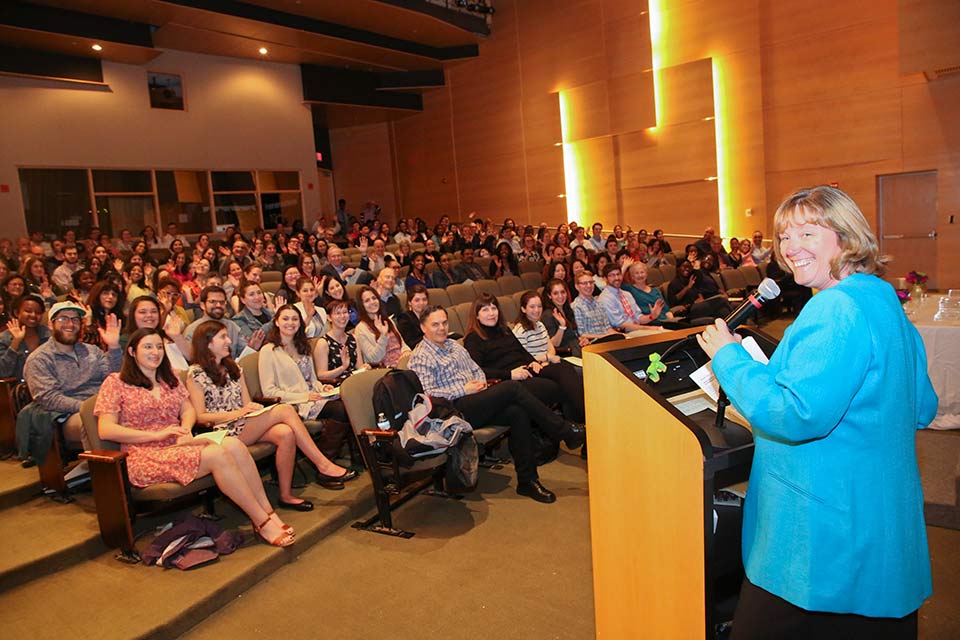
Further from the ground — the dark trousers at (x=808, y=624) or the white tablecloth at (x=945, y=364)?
the dark trousers at (x=808, y=624)

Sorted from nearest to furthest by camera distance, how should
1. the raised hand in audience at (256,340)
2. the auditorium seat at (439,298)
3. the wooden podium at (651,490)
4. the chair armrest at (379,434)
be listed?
the wooden podium at (651,490) → the chair armrest at (379,434) → the raised hand in audience at (256,340) → the auditorium seat at (439,298)

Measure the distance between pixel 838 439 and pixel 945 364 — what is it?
12.3ft

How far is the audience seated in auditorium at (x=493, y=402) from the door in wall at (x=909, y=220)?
8.40m

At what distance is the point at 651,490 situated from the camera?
154 cm

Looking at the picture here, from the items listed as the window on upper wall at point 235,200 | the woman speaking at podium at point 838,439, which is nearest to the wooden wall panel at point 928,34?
the woman speaking at podium at point 838,439

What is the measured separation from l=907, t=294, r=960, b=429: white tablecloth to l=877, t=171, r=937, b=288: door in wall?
21.6 ft

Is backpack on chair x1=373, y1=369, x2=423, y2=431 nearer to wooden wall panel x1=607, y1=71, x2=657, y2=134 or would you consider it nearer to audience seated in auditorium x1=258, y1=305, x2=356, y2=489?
audience seated in auditorium x1=258, y1=305, x2=356, y2=489

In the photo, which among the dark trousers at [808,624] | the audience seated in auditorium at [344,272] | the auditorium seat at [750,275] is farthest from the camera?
the auditorium seat at [750,275]

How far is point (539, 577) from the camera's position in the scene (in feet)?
9.44

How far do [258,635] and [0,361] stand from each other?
280 centimetres

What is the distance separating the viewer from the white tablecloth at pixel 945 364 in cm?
417

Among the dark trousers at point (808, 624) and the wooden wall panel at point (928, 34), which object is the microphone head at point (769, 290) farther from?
the wooden wall panel at point (928, 34)

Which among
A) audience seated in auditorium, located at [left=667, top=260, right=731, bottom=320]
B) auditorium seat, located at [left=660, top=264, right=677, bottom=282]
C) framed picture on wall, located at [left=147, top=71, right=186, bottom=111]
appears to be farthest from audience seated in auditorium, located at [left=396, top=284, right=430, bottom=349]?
framed picture on wall, located at [left=147, top=71, right=186, bottom=111]

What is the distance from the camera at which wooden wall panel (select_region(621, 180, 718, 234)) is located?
38.7 feet
